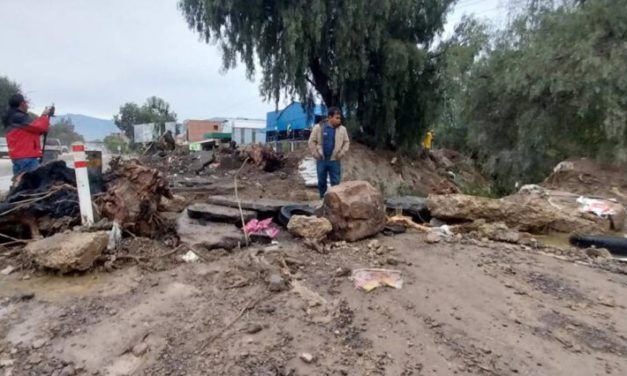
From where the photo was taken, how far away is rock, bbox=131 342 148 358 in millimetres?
2514

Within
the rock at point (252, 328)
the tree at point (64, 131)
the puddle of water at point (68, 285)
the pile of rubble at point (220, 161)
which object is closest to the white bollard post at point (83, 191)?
the puddle of water at point (68, 285)

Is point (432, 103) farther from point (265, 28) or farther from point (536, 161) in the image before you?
point (265, 28)

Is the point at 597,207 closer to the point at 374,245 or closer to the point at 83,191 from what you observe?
the point at 374,245

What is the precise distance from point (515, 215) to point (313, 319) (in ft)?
11.2

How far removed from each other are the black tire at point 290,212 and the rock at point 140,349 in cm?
245

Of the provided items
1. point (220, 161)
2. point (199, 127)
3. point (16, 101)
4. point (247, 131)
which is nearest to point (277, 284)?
point (16, 101)

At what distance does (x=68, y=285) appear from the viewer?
329 cm

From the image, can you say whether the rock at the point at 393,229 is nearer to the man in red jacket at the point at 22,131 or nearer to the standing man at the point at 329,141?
the standing man at the point at 329,141

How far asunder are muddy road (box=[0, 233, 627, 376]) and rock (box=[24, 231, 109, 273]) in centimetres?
12

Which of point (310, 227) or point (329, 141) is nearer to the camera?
point (310, 227)

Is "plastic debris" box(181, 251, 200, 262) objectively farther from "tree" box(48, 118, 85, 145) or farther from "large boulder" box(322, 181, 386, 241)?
"tree" box(48, 118, 85, 145)

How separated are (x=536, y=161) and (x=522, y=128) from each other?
1.07 metres

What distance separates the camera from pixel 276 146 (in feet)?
58.7

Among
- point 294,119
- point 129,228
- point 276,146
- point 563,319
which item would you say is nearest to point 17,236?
point 129,228
